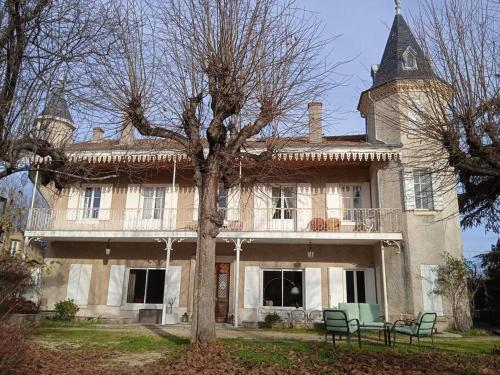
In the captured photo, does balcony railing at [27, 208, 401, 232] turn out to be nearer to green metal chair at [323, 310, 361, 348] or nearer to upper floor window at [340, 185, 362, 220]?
upper floor window at [340, 185, 362, 220]

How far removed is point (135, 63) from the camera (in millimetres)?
8844

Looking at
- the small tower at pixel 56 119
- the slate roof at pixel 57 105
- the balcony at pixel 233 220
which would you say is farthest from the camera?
the balcony at pixel 233 220

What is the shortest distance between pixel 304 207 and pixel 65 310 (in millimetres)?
9571

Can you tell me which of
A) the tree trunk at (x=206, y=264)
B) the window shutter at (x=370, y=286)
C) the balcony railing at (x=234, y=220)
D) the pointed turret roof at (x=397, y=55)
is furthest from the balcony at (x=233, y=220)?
the tree trunk at (x=206, y=264)

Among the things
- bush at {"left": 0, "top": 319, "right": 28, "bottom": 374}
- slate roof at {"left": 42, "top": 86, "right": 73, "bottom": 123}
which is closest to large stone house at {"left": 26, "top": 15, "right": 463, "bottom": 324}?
slate roof at {"left": 42, "top": 86, "right": 73, "bottom": 123}

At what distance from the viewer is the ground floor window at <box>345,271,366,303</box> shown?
16.0m

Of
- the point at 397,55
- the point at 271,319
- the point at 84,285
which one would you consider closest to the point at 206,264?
the point at 271,319

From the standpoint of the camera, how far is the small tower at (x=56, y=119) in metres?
7.15

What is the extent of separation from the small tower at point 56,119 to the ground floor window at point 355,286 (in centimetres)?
1136

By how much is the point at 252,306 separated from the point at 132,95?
9.90m

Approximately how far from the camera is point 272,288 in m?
16.3

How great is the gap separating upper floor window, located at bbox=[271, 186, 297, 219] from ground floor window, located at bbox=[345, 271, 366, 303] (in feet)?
10.4

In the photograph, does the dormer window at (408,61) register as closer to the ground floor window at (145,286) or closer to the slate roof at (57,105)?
the ground floor window at (145,286)

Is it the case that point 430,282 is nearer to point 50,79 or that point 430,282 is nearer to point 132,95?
point 132,95
